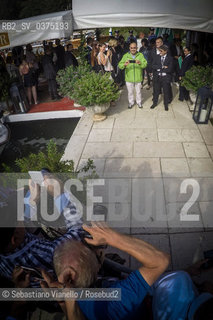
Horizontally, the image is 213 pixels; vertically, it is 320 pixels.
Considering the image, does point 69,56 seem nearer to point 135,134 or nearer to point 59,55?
point 59,55

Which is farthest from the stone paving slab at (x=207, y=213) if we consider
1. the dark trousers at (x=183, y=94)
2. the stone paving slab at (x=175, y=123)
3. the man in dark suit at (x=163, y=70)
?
the dark trousers at (x=183, y=94)

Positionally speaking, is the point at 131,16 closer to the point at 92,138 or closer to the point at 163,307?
the point at 92,138

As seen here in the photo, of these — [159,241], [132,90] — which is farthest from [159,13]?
[159,241]

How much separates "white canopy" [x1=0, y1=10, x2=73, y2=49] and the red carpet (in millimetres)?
2387

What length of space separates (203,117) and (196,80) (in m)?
1.02

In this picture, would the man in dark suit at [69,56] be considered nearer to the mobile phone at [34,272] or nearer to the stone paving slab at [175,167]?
the stone paving slab at [175,167]

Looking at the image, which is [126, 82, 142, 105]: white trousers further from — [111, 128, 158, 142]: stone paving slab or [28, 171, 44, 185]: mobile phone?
[28, 171, 44, 185]: mobile phone

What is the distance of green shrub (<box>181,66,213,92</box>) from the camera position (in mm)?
6285

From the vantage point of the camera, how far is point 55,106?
8.95 metres

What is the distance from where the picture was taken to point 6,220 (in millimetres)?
2205

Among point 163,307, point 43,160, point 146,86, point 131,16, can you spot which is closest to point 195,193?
point 43,160

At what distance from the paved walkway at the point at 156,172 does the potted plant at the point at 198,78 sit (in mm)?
834

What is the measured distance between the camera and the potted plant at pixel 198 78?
629cm

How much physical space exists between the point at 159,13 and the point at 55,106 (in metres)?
4.66
